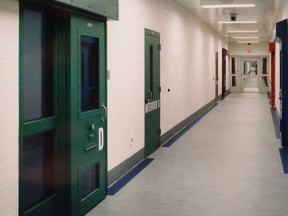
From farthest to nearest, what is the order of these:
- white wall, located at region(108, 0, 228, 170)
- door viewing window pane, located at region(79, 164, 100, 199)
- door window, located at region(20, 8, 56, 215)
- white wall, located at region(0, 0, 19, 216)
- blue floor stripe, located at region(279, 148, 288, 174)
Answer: blue floor stripe, located at region(279, 148, 288, 174), white wall, located at region(108, 0, 228, 170), door viewing window pane, located at region(79, 164, 100, 199), door window, located at region(20, 8, 56, 215), white wall, located at region(0, 0, 19, 216)

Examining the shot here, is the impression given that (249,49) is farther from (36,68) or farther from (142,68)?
(36,68)

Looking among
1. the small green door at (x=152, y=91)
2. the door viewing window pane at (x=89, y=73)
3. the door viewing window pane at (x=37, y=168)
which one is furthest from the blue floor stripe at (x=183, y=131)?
the door viewing window pane at (x=37, y=168)

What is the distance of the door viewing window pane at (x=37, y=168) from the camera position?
136 inches

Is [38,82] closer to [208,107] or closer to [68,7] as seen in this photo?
[68,7]

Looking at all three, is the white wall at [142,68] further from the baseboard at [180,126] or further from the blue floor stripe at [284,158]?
the blue floor stripe at [284,158]

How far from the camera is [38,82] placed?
362 centimetres

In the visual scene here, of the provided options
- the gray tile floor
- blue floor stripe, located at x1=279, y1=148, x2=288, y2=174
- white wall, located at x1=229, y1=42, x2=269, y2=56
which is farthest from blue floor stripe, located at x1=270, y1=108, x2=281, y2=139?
Answer: white wall, located at x1=229, y1=42, x2=269, y2=56

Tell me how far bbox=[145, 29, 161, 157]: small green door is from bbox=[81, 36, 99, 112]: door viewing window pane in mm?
2380

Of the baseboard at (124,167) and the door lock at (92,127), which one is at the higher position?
the door lock at (92,127)

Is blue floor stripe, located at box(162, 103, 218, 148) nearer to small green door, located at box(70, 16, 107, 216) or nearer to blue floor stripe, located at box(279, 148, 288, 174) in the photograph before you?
blue floor stripe, located at box(279, 148, 288, 174)

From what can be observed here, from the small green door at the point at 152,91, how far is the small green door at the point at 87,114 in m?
2.27

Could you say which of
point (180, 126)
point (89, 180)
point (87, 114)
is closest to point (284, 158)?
point (180, 126)

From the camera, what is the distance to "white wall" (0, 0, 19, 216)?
9.69 ft

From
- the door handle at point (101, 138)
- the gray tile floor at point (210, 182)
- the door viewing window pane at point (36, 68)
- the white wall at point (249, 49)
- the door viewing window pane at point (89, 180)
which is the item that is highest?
the white wall at point (249, 49)
